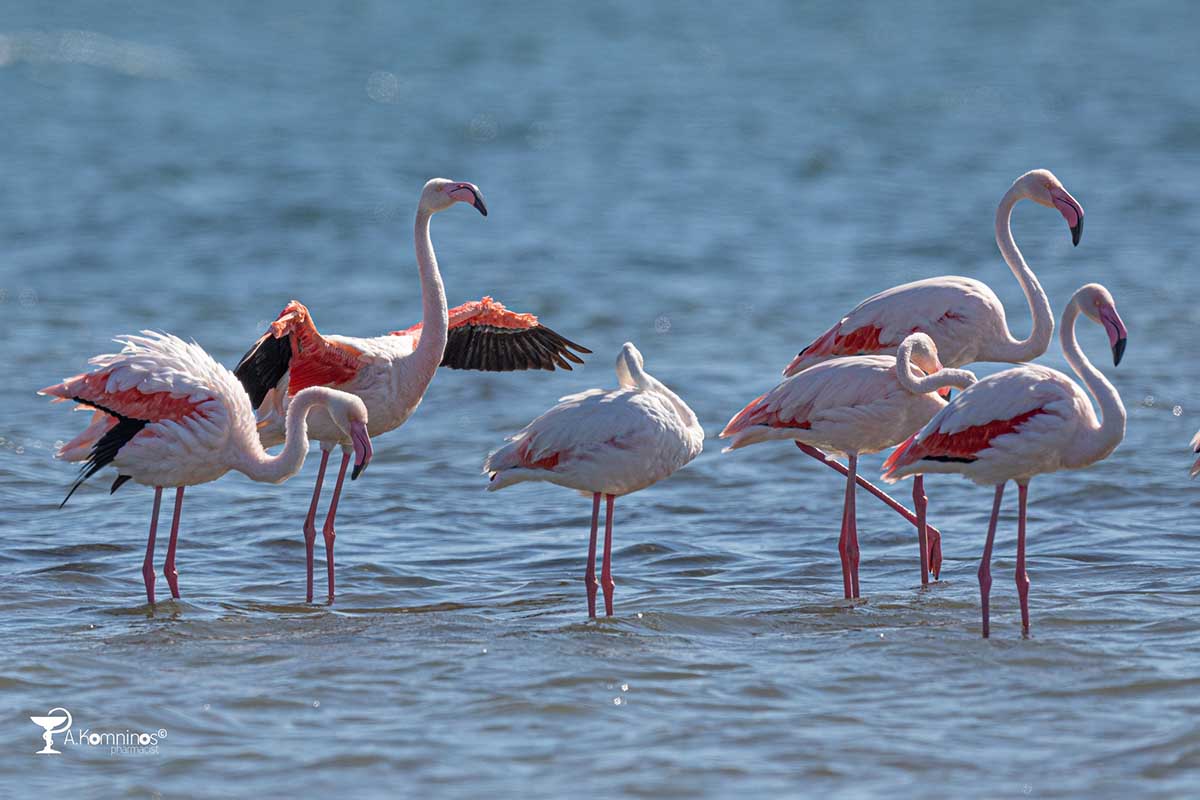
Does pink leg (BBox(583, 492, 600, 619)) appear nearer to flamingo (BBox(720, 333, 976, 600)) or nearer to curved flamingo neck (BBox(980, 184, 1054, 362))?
flamingo (BBox(720, 333, 976, 600))

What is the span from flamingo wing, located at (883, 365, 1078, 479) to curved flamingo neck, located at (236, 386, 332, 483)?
7.74 feet

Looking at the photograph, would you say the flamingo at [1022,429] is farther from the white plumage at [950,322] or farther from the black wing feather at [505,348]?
the black wing feather at [505,348]

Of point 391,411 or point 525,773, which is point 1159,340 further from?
point 525,773

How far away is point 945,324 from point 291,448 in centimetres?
281

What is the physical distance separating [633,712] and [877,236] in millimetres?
11284

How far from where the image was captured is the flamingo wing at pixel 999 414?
5.97 m

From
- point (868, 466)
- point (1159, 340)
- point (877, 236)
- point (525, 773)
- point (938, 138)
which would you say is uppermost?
point (938, 138)

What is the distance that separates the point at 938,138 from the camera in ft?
72.3

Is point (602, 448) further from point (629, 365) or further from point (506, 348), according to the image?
point (506, 348)

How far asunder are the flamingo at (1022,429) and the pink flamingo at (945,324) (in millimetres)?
981

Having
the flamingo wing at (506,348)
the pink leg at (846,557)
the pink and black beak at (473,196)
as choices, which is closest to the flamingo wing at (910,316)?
the pink leg at (846,557)

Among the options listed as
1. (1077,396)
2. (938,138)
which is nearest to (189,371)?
(1077,396)

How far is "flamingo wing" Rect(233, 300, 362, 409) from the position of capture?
22.8ft

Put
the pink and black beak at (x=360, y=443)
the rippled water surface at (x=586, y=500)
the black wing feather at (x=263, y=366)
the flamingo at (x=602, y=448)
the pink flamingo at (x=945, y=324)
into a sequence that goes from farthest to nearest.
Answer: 1. the pink flamingo at (x=945, y=324)
2. the black wing feather at (x=263, y=366)
3. the pink and black beak at (x=360, y=443)
4. the flamingo at (x=602, y=448)
5. the rippled water surface at (x=586, y=500)
